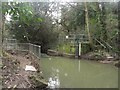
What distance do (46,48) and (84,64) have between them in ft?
3.21

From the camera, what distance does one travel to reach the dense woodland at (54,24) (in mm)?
861

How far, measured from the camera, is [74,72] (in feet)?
6.30

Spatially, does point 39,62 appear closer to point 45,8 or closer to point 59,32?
point 59,32

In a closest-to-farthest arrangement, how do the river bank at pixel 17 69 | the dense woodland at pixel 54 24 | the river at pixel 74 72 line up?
the dense woodland at pixel 54 24 < the river bank at pixel 17 69 < the river at pixel 74 72

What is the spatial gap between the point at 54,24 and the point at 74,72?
77 centimetres

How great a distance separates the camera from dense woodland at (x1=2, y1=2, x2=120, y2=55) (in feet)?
2.83

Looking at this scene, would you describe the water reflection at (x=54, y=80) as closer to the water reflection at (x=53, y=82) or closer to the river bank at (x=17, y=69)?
the water reflection at (x=53, y=82)

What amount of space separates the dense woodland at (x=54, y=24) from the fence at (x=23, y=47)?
0.03 meters

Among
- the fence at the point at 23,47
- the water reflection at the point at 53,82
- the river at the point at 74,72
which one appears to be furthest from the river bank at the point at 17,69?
the water reflection at the point at 53,82

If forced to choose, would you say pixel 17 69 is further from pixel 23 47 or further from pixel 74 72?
pixel 74 72

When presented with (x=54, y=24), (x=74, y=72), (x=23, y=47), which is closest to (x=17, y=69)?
(x=23, y=47)

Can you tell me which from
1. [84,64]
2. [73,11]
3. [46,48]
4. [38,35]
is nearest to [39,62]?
[46,48]

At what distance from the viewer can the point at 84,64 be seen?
7.18 ft

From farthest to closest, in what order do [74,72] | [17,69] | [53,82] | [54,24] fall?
[74,72] < [53,82] < [54,24] < [17,69]
